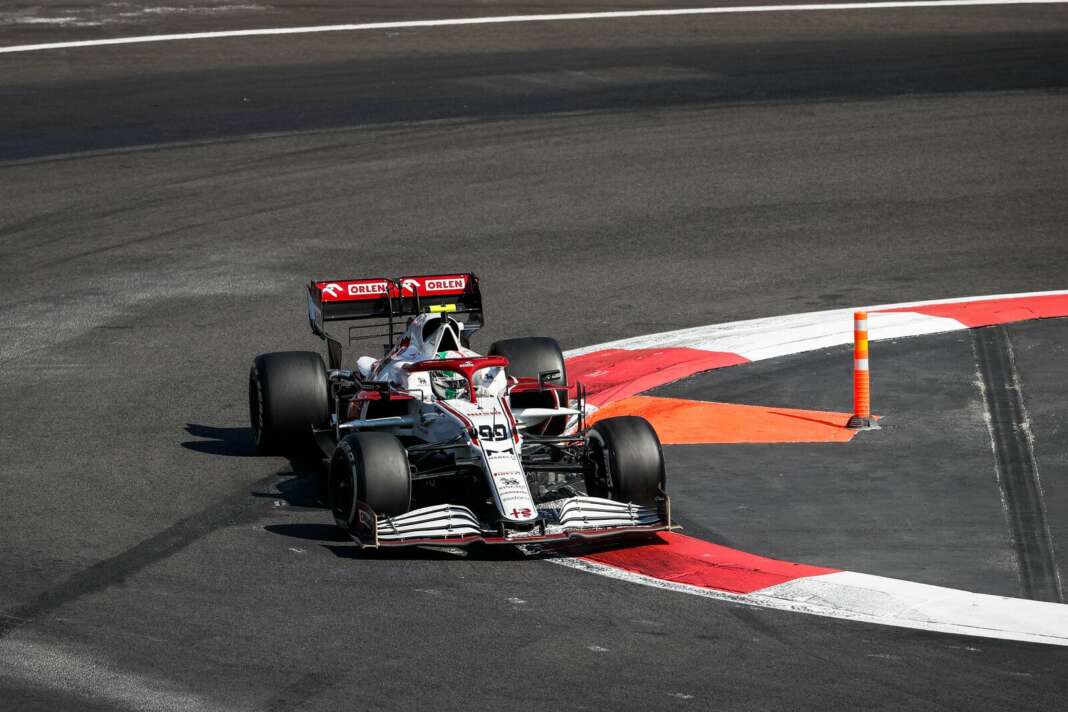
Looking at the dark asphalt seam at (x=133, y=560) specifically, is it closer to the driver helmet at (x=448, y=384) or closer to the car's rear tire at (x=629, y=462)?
the driver helmet at (x=448, y=384)

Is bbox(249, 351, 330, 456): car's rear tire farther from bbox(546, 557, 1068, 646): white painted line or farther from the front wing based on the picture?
bbox(546, 557, 1068, 646): white painted line

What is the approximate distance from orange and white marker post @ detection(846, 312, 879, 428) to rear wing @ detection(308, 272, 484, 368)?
9.09ft

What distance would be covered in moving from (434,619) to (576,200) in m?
11.5

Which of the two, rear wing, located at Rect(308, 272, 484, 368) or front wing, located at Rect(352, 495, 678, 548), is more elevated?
rear wing, located at Rect(308, 272, 484, 368)

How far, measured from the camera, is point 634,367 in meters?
14.4

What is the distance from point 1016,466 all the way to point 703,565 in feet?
9.25

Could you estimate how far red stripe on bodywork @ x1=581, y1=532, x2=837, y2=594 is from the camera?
9703 mm

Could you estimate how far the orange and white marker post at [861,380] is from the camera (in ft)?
40.8

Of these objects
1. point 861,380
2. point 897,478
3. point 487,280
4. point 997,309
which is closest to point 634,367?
point 861,380

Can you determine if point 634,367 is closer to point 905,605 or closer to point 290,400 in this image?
point 290,400

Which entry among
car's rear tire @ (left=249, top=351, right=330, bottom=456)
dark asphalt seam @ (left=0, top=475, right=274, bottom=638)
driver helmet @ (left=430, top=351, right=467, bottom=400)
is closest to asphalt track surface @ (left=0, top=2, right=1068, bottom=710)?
dark asphalt seam @ (left=0, top=475, right=274, bottom=638)

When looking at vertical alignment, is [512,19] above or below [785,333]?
above

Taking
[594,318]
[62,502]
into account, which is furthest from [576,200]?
[62,502]

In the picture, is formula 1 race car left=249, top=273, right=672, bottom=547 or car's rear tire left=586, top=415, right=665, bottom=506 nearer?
formula 1 race car left=249, top=273, right=672, bottom=547
